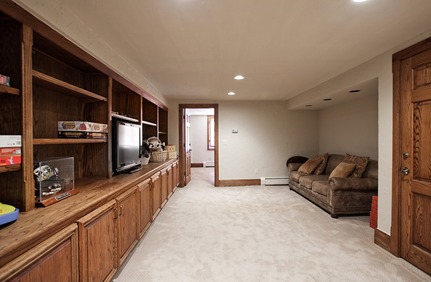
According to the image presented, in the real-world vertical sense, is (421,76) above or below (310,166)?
above

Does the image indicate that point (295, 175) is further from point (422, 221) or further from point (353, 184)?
point (422, 221)

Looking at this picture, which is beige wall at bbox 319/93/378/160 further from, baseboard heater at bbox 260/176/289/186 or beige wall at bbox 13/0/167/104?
beige wall at bbox 13/0/167/104

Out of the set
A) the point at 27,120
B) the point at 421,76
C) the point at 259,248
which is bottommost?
the point at 259,248

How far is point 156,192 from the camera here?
3.29 meters

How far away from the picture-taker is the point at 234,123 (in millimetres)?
5926

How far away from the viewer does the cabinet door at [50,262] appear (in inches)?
37.4

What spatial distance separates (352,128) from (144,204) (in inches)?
171

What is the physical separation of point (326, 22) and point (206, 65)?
156cm

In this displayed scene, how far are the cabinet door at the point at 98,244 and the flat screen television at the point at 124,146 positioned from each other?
2.48ft

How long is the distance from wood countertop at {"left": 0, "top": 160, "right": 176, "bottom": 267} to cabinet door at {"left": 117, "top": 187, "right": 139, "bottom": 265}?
14cm

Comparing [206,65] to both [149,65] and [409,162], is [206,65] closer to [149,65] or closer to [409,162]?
[149,65]

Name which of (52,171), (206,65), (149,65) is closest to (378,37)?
(206,65)

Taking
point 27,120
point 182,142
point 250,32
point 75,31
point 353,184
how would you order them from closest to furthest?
point 27,120
point 75,31
point 250,32
point 353,184
point 182,142

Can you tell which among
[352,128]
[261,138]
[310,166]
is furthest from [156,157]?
[352,128]
